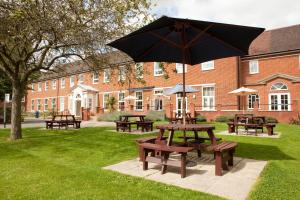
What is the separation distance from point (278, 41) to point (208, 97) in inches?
341

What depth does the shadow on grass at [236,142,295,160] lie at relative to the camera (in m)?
7.48

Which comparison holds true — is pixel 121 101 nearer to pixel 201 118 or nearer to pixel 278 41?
pixel 201 118

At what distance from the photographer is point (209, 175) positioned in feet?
18.2

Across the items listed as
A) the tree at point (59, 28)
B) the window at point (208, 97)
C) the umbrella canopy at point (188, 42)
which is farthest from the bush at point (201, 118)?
the umbrella canopy at point (188, 42)

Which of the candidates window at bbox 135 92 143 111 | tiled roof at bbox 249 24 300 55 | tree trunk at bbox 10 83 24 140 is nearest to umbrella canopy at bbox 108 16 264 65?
tree trunk at bbox 10 83 24 140

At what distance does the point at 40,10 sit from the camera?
976 cm

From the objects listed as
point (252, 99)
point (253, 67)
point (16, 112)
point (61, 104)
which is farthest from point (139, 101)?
point (16, 112)

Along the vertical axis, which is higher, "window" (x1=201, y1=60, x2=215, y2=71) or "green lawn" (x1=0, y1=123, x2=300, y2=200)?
"window" (x1=201, y1=60, x2=215, y2=71)

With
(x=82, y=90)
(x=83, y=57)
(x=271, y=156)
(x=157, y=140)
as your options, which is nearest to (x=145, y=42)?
(x=157, y=140)

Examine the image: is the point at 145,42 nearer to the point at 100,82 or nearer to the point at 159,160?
the point at 159,160

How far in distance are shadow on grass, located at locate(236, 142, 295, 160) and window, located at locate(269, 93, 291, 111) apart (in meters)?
14.3

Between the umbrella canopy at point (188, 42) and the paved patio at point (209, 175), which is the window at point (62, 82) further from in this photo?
the paved patio at point (209, 175)

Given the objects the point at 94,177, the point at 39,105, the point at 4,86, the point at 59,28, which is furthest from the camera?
the point at 39,105

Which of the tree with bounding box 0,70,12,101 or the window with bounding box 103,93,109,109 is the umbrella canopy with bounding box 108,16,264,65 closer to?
the tree with bounding box 0,70,12,101
